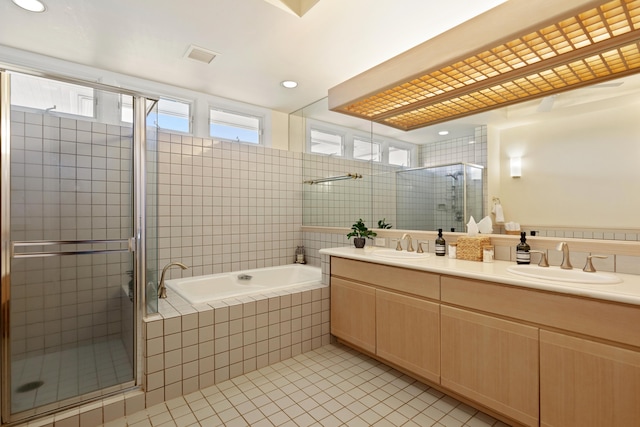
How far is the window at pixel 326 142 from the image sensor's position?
357cm

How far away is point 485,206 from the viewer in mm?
2146

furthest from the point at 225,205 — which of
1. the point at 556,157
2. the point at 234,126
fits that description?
the point at 556,157

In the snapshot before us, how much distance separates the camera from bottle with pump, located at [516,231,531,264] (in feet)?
5.94

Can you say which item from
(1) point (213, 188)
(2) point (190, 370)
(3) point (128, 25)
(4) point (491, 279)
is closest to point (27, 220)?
(2) point (190, 370)

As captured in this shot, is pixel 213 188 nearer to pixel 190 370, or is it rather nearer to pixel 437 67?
pixel 190 370

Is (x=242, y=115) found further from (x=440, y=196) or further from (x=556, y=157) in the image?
(x=556, y=157)

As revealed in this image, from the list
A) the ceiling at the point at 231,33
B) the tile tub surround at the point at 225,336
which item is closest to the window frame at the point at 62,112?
the ceiling at the point at 231,33

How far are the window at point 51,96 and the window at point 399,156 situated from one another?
7.76ft

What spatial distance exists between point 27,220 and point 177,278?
1.45m

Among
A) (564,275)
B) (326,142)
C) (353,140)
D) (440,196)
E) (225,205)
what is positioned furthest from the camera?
(326,142)

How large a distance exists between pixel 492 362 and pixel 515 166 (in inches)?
49.7

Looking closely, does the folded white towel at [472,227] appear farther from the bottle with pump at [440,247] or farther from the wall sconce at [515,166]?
the wall sconce at [515,166]

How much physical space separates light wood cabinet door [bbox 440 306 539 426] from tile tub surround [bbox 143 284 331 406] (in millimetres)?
1116

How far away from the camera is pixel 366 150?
3188 millimetres
